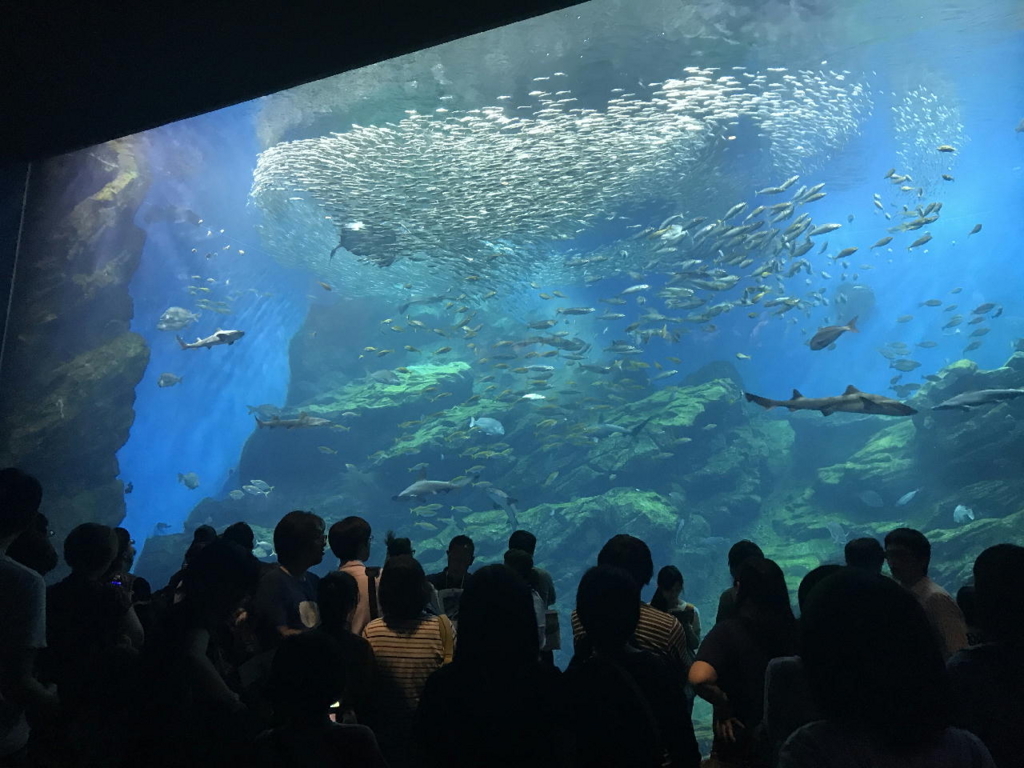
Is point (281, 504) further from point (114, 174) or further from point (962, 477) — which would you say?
point (962, 477)

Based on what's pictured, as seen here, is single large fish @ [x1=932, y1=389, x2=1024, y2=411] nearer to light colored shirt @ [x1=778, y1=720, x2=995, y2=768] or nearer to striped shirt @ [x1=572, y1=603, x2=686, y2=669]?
striped shirt @ [x1=572, y1=603, x2=686, y2=669]

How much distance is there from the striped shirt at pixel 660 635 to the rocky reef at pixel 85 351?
865 cm

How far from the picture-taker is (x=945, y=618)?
9.36 feet

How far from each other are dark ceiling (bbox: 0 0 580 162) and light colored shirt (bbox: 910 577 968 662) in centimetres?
384

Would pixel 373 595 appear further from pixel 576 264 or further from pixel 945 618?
pixel 576 264

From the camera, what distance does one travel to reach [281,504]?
2264 centimetres

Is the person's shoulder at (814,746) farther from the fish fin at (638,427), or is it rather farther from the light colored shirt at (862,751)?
the fish fin at (638,427)

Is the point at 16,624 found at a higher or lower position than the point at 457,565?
higher

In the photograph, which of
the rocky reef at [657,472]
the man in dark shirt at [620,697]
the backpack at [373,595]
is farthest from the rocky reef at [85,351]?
the man in dark shirt at [620,697]

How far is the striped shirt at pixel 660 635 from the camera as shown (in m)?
2.38

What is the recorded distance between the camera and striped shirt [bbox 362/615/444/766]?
2289 mm

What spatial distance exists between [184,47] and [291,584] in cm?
338

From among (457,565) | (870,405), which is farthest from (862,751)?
(870,405)

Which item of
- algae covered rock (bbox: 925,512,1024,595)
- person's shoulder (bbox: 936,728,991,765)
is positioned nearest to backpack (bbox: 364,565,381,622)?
person's shoulder (bbox: 936,728,991,765)
